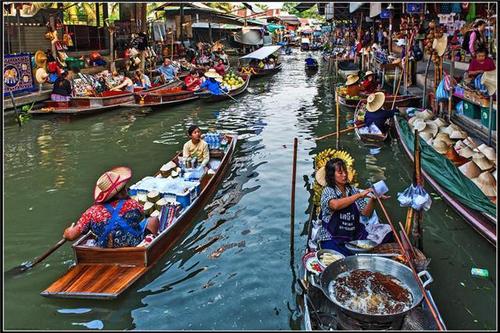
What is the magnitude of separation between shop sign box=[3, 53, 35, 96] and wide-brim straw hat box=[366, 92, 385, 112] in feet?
32.6

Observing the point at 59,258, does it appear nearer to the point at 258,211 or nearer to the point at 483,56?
the point at 258,211

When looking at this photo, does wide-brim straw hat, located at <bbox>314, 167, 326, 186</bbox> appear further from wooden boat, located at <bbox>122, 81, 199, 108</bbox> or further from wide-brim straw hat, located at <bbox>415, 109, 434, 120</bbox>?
wooden boat, located at <bbox>122, 81, 199, 108</bbox>

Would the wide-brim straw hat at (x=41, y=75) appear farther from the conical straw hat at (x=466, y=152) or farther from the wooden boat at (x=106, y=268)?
the conical straw hat at (x=466, y=152)

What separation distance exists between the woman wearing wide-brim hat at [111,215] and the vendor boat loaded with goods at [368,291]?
1847 millimetres

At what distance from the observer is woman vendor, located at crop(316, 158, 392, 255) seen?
498cm

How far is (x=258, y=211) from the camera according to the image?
24.3ft

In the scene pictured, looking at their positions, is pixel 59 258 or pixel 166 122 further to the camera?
pixel 166 122

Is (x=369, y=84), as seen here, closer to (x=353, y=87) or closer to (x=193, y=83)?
(x=353, y=87)

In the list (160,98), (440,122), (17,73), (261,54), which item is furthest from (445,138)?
(261,54)

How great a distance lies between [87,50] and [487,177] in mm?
19464

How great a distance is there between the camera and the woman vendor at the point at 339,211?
4.98 metres

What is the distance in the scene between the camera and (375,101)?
1072 cm

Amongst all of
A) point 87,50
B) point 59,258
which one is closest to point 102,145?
point 59,258

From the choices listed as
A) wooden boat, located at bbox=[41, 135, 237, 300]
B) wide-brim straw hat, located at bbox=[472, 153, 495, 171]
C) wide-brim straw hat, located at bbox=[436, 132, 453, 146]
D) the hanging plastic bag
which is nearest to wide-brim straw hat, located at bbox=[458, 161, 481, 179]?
wide-brim straw hat, located at bbox=[472, 153, 495, 171]
